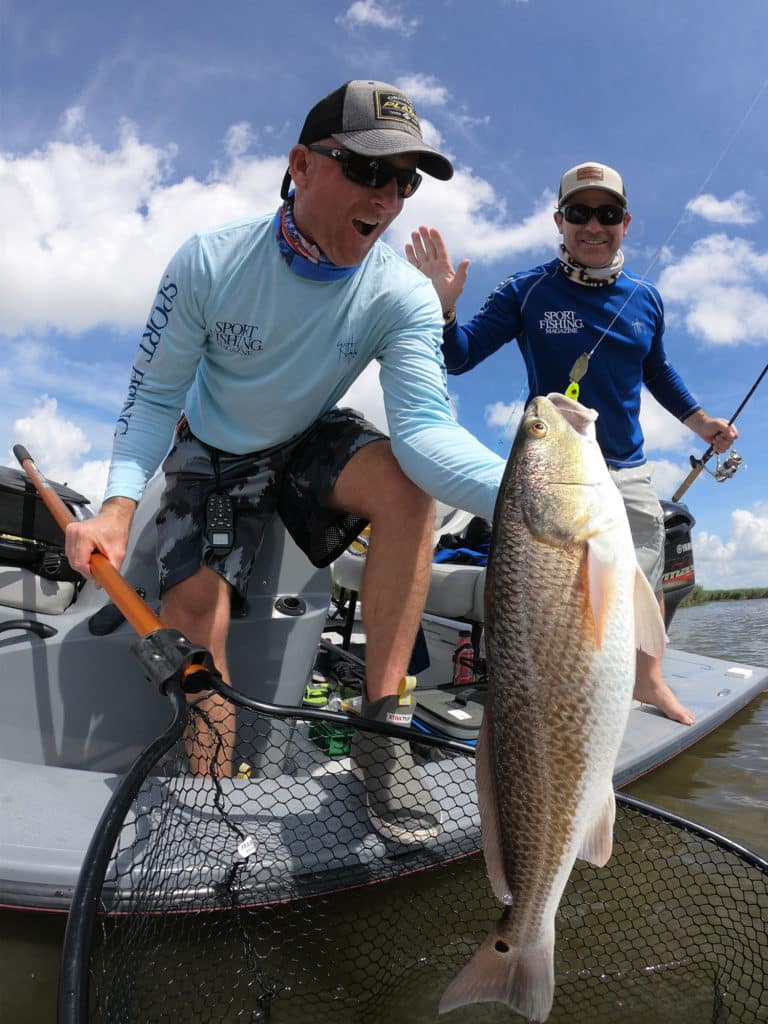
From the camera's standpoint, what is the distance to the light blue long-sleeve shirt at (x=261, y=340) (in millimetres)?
2625

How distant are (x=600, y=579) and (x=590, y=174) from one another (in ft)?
9.66

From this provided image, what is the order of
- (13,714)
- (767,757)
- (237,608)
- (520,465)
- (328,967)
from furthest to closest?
1. (767,757)
2. (237,608)
3. (13,714)
4. (328,967)
5. (520,465)

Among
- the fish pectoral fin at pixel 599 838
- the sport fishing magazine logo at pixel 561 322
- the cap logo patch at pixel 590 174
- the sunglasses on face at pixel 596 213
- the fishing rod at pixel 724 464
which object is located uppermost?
the cap logo patch at pixel 590 174

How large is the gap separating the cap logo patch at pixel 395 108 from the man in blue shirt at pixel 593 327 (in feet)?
3.46

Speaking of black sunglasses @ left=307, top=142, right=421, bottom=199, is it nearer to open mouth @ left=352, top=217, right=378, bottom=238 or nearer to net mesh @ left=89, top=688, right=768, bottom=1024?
open mouth @ left=352, top=217, right=378, bottom=238

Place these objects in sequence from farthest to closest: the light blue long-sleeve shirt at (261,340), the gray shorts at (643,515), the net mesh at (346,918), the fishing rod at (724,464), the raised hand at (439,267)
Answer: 1. the fishing rod at (724,464)
2. the gray shorts at (643,515)
3. the raised hand at (439,267)
4. the light blue long-sleeve shirt at (261,340)
5. the net mesh at (346,918)

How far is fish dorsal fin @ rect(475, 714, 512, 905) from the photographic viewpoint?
146cm

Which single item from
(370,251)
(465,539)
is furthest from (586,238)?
(465,539)

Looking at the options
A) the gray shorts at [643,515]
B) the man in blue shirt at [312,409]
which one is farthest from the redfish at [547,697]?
the gray shorts at [643,515]

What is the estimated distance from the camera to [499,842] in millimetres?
1481

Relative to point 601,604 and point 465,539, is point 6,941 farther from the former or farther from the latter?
point 465,539

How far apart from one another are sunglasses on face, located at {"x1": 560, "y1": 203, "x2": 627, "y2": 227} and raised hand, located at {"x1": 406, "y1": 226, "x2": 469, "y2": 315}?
2.62 ft

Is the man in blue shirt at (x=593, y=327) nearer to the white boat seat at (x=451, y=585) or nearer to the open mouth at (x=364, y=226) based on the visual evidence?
the white boat seat at (x=451, y=585)

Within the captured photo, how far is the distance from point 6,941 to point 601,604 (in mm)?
2014
